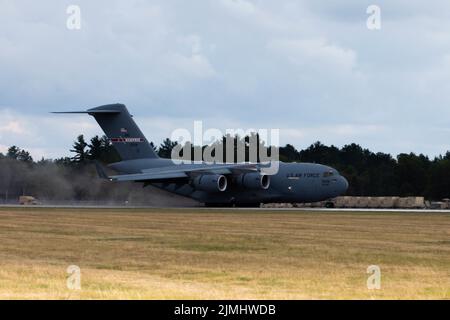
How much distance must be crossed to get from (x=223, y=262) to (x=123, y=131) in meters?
61.4

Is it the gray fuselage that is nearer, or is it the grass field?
the grass field

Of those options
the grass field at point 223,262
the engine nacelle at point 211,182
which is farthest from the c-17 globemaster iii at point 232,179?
the grass field at point 223,262

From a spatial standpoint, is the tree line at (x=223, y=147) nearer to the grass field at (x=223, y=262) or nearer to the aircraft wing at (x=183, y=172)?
the aircraft wing at (x=183, y=172)

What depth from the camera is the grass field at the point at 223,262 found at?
692 inches

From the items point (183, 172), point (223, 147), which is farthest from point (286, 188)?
point (223, 147)

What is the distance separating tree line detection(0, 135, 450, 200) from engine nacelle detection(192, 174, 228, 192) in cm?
1042

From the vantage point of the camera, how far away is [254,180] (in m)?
76.0

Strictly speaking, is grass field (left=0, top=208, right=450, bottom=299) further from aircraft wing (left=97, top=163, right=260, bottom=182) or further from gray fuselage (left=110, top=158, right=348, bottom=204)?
aircraft wing (left=97, top=163, right=260, bottom=182)

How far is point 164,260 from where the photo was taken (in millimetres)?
24328

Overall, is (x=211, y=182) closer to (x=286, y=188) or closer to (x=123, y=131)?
(x=286, y=188)

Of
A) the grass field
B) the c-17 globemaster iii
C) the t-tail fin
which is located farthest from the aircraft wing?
the grass field

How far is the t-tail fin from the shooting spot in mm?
83562
